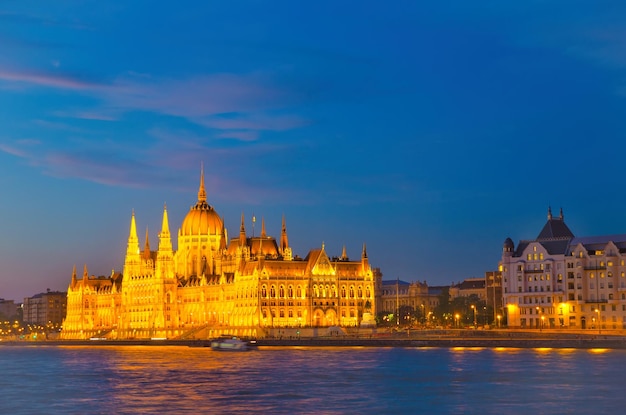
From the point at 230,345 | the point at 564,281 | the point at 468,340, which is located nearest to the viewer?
the point at 468,340

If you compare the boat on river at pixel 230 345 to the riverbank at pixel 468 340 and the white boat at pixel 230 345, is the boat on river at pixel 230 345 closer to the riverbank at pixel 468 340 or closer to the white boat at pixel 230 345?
the white boat at pixel 230 345

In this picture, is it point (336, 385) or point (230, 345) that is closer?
point (336, 385)

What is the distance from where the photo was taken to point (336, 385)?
88.4 meters

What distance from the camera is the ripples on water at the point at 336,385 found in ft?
238

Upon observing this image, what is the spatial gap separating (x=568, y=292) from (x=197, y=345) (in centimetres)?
6540

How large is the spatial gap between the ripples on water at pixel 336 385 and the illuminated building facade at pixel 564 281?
4029 cm

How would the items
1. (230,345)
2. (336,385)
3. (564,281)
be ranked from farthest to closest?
1. (564,281)
2. (230,345)
3. (336,385)

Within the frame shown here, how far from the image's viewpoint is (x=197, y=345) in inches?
7771

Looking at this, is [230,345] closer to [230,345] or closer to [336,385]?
[230,345]

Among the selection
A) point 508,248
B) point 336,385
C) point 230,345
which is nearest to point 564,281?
point 508,248

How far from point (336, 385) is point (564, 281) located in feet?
297

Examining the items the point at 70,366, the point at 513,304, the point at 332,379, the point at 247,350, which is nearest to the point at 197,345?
the point at 247,350

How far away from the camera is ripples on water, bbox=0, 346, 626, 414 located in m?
72.7

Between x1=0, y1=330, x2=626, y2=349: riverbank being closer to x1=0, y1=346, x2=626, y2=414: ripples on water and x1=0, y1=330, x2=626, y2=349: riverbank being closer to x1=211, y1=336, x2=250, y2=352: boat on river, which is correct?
x1=0, y1=346, x2=626, y2=414: ripples on water
